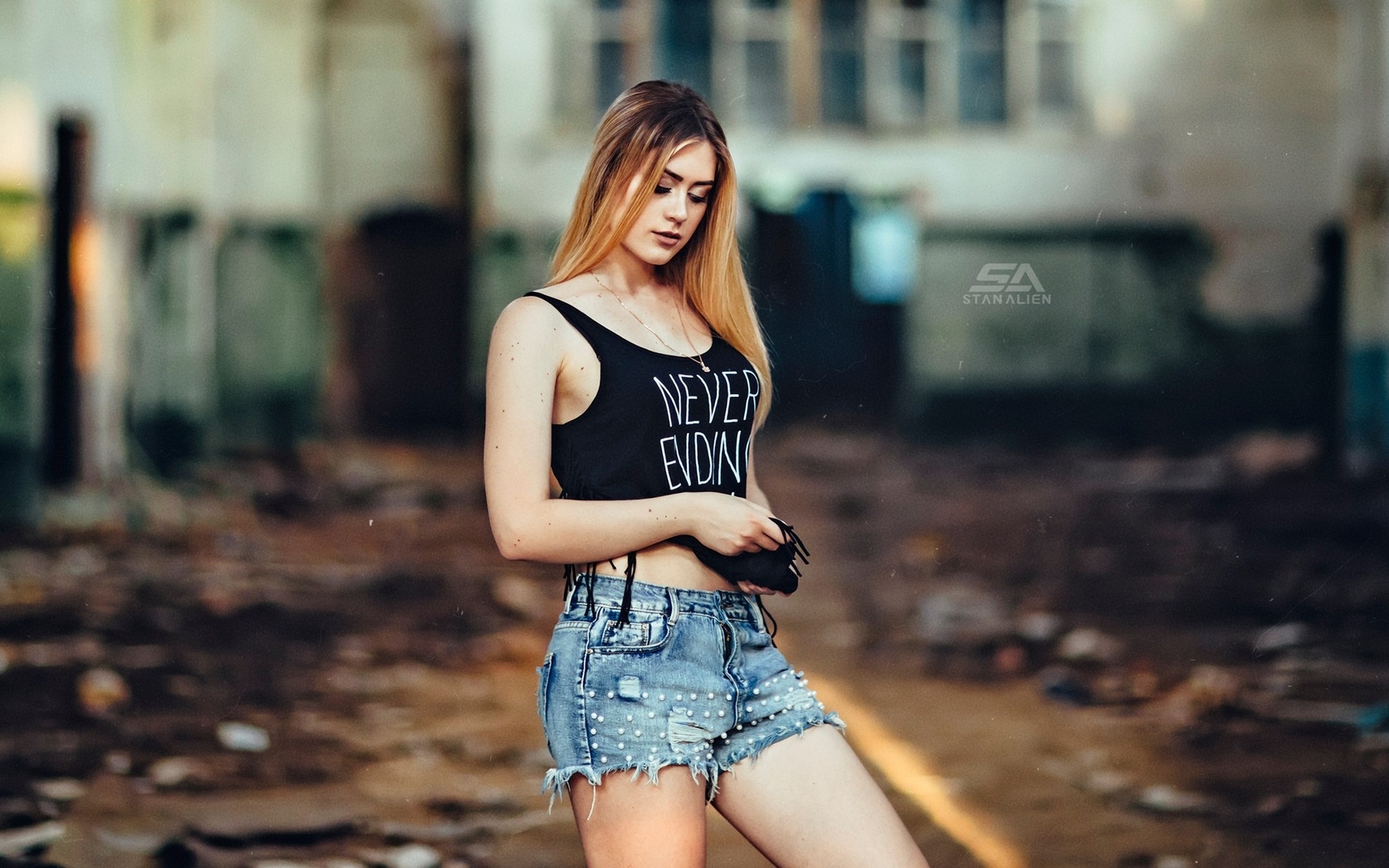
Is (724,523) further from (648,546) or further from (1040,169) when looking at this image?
(1040,169)

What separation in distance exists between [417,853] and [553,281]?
2.49 m

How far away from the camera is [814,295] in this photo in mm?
17266

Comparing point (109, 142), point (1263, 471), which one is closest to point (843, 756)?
point (109, 142)

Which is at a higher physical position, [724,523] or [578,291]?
[578,291]

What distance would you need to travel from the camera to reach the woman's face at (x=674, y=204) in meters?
1.93

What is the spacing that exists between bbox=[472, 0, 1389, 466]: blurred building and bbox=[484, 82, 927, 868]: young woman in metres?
12.5

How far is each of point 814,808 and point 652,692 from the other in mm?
281

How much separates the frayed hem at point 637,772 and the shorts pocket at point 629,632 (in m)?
0.15

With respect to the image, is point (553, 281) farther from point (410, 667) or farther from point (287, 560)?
point (287, 560)

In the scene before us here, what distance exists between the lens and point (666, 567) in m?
1.95

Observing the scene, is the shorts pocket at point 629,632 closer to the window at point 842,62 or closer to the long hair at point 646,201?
the long hair at point 646,201

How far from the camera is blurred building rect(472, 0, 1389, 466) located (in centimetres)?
1413

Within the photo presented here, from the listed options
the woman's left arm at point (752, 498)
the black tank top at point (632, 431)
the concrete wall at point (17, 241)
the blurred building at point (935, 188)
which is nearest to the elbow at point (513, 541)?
the black tank top at point (632, 431)

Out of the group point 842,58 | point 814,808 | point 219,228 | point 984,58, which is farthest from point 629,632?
point 842,58
